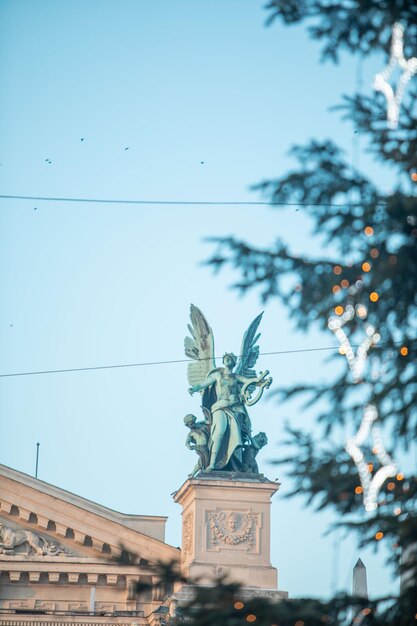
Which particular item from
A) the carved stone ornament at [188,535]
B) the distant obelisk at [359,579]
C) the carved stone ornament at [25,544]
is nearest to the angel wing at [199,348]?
the carved stone ornament at [188,535]

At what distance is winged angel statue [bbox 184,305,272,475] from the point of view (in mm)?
31297

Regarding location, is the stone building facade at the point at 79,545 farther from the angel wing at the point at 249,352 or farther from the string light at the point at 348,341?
the string light at the point at 348,341

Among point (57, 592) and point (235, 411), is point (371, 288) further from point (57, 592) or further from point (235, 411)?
point (57, 592)

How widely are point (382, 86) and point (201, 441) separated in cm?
2242

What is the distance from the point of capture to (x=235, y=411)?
31.5 meters

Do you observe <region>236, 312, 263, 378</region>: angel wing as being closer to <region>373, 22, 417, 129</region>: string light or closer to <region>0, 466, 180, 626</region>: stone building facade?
<region>0, 466, 180, 626</region>: stone building facade

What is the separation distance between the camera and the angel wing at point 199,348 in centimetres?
3244

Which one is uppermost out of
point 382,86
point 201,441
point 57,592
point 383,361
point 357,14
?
point 201,441

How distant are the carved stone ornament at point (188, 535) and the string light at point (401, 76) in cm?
2236

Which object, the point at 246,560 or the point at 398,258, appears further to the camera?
the point at 246,560

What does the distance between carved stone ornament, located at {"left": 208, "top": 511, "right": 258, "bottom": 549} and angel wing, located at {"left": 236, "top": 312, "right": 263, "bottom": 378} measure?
Answer: 2.90 metres

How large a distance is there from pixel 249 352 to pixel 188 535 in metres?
4.04

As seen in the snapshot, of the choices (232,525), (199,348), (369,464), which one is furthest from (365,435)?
(199,348)

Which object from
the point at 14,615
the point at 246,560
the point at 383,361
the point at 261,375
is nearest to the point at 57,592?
the point at 14,615
